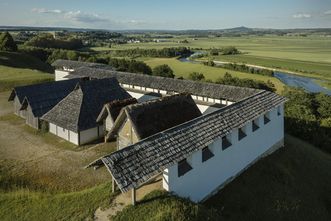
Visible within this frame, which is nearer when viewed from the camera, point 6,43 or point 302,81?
point 6,43

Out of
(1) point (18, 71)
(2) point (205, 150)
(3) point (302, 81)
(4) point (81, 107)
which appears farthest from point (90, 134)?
(3) point (302, 81)

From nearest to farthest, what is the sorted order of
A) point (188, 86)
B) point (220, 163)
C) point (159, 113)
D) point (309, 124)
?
point (220, 163) < point (159, 113) < point (188, 86) < point (309, 124)

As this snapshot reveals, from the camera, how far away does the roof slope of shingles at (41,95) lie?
27144 mm

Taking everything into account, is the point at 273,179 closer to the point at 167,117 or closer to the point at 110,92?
the point at 167,117

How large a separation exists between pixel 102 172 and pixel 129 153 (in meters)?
6.47

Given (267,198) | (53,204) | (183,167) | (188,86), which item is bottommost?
(267,198)

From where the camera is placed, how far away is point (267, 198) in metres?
15.9

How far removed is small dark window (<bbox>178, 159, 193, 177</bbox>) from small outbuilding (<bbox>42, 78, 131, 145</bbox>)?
1165 cm

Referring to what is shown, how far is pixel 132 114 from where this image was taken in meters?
17.5

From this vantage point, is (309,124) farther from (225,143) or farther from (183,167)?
(183,167)

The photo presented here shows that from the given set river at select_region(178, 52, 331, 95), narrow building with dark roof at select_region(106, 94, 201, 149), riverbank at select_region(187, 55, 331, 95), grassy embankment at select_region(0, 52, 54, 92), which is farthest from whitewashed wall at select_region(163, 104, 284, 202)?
river at select_region(178, 52, 331, 95)

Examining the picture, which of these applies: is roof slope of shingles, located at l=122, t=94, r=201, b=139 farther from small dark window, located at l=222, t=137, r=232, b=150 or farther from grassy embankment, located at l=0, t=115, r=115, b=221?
small dark window, located at l=222, t=137, r=232, b=150

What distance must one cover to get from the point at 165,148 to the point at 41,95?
19.9 meters

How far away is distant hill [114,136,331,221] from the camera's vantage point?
1156 centimetres
